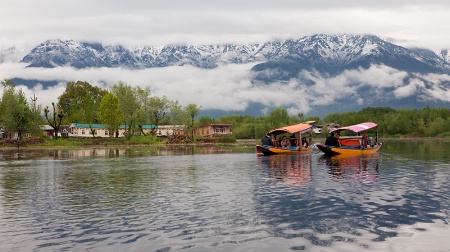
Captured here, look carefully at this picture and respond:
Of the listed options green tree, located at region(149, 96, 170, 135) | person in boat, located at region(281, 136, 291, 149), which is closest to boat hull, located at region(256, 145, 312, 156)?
person in boat, located at region(281, 136, 291, 149)

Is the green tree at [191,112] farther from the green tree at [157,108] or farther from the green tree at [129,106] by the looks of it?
the green tree at [129,106]

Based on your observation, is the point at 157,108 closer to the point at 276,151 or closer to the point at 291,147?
the point at 291,147

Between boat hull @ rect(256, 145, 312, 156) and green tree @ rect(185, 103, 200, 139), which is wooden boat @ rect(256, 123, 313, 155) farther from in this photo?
green tree @ rect(185, 103, 200, 139)

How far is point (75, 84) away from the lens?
19450 cm

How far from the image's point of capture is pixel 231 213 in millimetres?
26500

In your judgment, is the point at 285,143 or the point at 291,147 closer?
→ the point at 291,147

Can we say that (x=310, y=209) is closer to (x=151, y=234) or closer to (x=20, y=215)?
(x=151, y=234)

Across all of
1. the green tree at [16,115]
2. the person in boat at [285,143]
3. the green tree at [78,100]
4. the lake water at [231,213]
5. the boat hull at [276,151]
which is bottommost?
the lake water at [231,213]

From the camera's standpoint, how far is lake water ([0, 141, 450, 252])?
66.8 ft

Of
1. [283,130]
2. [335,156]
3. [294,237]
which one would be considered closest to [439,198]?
[294,237]

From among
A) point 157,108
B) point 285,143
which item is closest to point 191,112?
point 157,108

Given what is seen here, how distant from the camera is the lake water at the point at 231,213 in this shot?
20.4 metres

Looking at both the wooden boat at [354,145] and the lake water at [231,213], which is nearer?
the lake water at [231,213]

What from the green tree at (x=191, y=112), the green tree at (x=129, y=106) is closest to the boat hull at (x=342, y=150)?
the green tree at (x=129, y=106)
